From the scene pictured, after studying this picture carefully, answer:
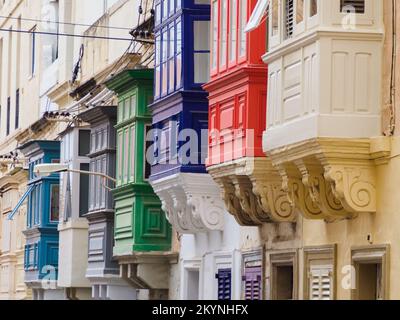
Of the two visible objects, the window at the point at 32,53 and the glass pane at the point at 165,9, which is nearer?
the glass pane at the point at 165,9

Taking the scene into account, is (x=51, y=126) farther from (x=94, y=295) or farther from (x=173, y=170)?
(x=173, y=170)

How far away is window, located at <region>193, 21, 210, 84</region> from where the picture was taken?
25.6 metres

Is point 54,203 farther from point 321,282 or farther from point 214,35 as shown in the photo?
point 321,282

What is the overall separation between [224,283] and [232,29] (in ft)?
14.2

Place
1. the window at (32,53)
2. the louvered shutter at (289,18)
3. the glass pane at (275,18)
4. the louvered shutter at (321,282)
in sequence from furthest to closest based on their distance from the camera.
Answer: the window at (32,53) < the glass pane at (275,18) < the louvered shutter at (289,18) < the louvered shutter at (321,282)

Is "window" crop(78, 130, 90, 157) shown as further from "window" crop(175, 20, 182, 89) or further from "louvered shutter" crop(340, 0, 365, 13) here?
"louvered shutter" crop(340, 0, 365, 13)

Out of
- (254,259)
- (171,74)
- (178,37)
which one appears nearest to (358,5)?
(254,259)

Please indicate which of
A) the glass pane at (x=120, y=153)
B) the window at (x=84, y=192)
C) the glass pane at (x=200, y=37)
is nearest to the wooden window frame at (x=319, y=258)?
the glass pane at (x=200, y=37)

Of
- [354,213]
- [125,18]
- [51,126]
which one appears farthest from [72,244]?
[354,213]

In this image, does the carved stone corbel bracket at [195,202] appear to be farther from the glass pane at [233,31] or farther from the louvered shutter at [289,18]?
the louvered shutter at [289,18]

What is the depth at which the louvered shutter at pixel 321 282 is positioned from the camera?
66.2 ft

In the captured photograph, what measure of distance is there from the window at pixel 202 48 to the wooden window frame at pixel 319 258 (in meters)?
5.09

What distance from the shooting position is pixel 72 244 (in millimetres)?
34156

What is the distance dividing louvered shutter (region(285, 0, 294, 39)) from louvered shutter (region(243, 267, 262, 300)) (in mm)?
4218
